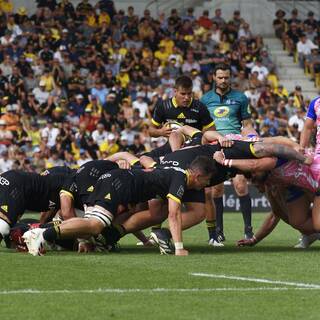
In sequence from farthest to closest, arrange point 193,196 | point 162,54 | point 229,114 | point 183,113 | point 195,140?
point 162,54 < point 229,114 < point 183,113 < point 195,140 < point 193,196

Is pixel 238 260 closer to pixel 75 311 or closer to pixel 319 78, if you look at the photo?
pixel 75 311

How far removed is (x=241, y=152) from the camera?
44.8 feet

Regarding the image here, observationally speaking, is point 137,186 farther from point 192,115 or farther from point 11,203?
point 192,115

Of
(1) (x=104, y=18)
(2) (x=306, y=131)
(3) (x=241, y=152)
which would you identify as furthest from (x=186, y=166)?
(1) (x=104, y=18)

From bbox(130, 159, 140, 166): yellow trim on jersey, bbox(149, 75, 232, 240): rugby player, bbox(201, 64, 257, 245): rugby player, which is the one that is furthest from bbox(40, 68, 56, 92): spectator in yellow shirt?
bbox(130, 159, 140, 166): yellow trim on jersey

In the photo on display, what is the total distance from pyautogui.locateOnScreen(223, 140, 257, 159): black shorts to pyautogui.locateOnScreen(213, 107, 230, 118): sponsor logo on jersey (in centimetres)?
274

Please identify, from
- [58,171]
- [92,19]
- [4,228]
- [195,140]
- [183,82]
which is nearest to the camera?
[4,228]

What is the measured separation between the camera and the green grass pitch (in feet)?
28.7

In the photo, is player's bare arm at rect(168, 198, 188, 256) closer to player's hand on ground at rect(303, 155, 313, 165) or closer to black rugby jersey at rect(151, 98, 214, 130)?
player's hand on ground at rect(303, 155, 313, 165)

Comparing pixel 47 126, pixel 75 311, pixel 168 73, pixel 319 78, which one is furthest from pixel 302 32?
pixel 75 311

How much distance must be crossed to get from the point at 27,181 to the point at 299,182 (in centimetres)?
336

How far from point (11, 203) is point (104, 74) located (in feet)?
59.3

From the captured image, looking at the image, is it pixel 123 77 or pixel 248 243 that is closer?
pixel 248 243

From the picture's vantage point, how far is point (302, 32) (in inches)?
1474
